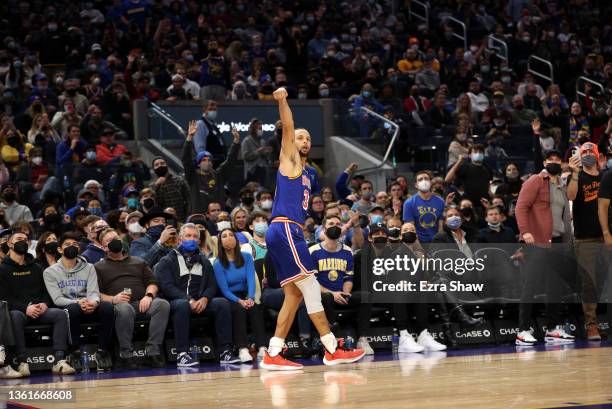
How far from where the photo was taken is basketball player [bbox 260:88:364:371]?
10.8m

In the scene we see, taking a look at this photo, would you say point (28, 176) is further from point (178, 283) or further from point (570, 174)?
point (570, 174)

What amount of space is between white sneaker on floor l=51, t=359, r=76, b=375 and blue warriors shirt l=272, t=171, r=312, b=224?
2.82 m

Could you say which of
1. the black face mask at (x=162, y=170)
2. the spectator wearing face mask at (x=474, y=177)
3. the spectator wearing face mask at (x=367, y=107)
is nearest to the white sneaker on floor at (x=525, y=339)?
the spectator wearing face mask at (x=474, y=177)

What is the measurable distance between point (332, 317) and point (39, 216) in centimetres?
533

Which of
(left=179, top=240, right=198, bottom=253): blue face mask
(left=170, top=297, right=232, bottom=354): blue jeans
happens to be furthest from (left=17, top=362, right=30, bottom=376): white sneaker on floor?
(left=179, top=240, right=198, bottom=253): blue face mask

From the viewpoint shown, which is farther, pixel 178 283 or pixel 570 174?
pixel 570 174

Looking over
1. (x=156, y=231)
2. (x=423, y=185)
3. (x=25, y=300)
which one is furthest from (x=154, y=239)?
(x=423, y=185)

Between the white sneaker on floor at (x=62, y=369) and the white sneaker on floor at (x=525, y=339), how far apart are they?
5168 mm

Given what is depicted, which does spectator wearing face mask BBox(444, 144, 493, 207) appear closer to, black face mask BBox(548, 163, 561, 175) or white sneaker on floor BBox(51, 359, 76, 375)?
black face mask BBox(548, 163, 561, 175)

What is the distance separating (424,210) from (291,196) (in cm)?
465

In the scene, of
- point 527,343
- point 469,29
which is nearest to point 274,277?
point 527,343

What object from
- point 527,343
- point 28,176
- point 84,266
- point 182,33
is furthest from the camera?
point 182,33

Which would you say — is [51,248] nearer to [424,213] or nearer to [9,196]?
[9,196]

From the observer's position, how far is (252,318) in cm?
1274
